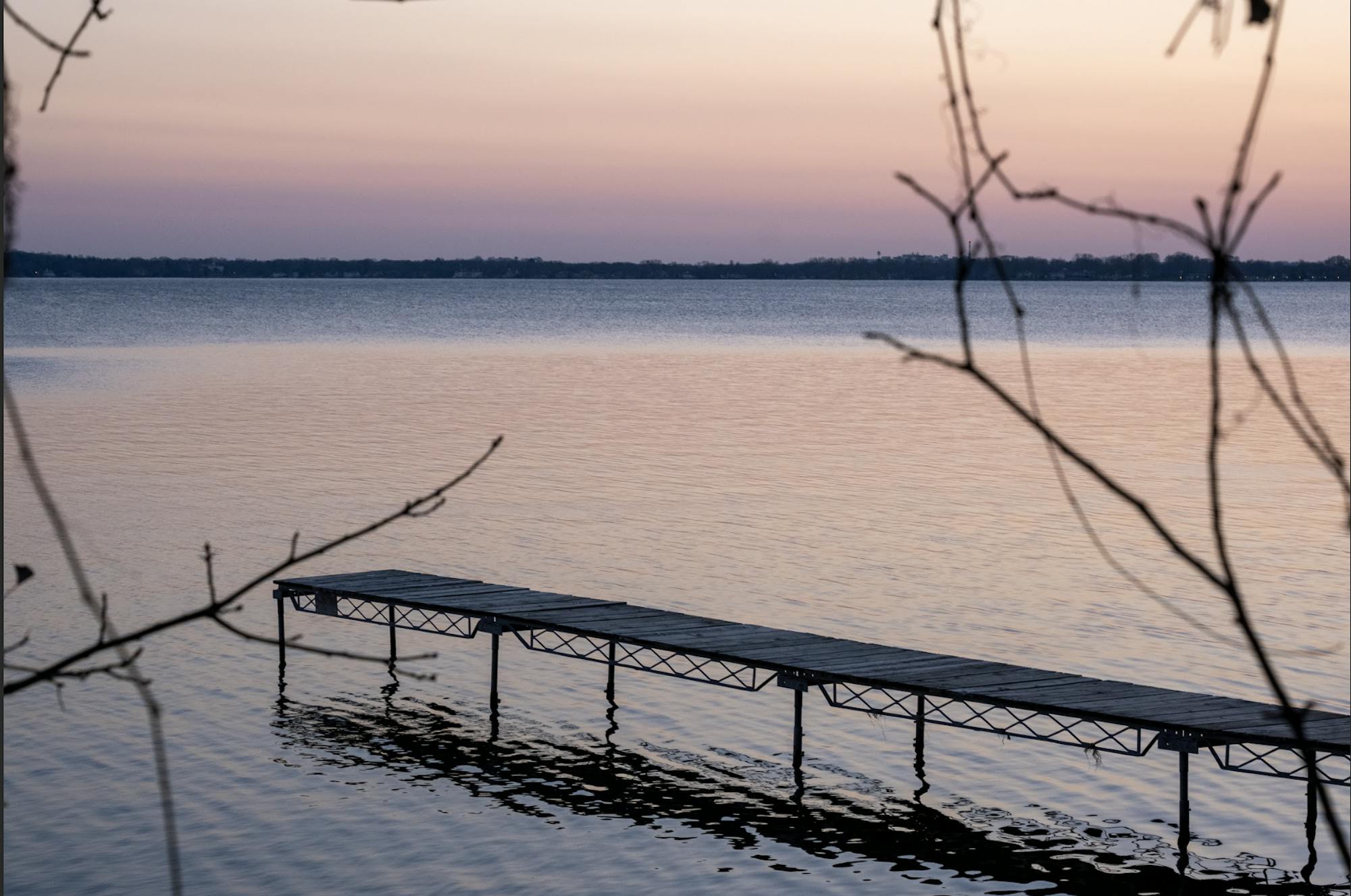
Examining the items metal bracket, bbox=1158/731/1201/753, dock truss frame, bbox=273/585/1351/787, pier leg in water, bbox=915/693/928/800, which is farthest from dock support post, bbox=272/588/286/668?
metal bracket, bbox=1158/731/1201/753

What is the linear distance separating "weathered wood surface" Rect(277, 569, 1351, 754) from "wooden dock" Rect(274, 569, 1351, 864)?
0.08 ft

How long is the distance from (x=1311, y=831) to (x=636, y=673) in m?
11.1

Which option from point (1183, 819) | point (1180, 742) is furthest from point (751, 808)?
point (1180, 742)

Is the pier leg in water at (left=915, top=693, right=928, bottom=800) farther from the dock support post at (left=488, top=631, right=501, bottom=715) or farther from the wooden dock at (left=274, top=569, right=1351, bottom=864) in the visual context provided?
the dock support post at (left=488, top=631, right=501, bottom=715)

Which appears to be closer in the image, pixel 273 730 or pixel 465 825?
pixel 465 825

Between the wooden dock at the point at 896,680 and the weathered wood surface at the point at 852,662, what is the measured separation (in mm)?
25

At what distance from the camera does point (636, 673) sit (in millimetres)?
27203

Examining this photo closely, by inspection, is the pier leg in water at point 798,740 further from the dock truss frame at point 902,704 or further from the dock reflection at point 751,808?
the dock reflection at point 751,808

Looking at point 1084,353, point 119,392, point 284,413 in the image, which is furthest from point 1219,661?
point 1084,353

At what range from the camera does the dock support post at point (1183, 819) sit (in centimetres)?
1847

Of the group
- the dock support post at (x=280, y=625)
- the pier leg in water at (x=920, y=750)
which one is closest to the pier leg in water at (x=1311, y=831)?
the pier leg in water at (x=920, y=750)

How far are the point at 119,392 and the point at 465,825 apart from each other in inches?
2702

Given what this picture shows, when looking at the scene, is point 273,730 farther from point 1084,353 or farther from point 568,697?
point 1084,353

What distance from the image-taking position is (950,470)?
55312 millimetres
